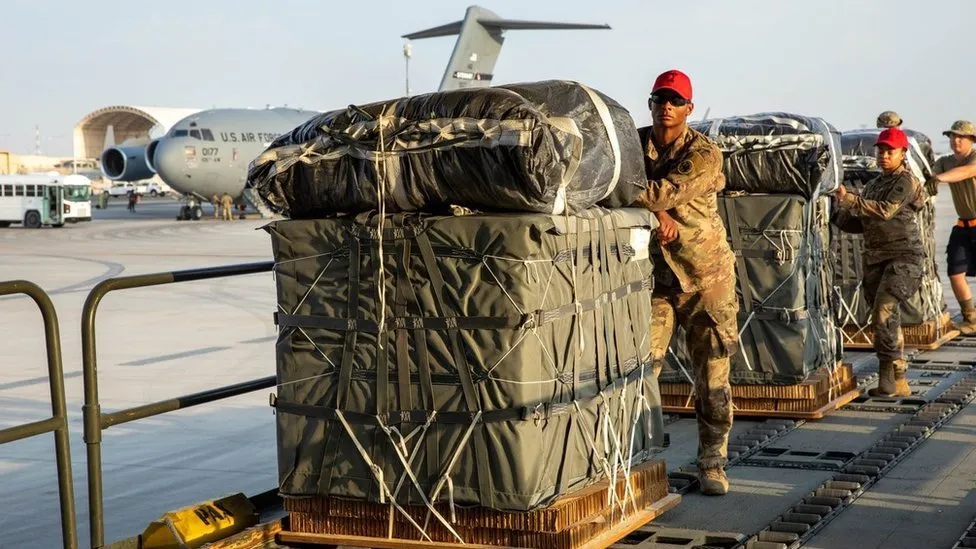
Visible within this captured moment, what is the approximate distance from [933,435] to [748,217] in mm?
1737

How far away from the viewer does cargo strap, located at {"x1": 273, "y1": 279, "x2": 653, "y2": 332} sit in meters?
4.58

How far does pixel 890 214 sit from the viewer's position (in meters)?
8.77

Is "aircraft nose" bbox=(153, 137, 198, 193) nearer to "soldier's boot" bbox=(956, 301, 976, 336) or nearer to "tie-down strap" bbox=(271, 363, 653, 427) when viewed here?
"soldier's boot" bbox=(956, 301, 976, 336)

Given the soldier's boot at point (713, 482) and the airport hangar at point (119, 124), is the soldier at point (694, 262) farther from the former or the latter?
the airport hangar at point (119, 124)

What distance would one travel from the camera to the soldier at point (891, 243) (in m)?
8.86

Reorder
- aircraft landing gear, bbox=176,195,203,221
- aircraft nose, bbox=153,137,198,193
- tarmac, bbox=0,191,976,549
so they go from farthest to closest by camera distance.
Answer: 1. aircraft landing gear, bbox=176,195,203,221
2. aircraft nose, bbox=153,137,198,193
3. tarmac, bbox=0,191,976,549

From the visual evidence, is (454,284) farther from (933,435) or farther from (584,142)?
(933,435)

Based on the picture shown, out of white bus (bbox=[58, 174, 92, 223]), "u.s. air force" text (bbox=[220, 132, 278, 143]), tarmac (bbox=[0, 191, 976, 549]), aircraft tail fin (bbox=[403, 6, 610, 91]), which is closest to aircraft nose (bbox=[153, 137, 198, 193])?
"u.s. air force" text (bbox=[220, 132, 278, 143])

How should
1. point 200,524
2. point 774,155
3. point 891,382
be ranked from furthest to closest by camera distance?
point 891,382 < point 774,155 < point 200,524

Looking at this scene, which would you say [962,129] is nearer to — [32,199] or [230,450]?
[230,450]

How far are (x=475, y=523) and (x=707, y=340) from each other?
2066 mm

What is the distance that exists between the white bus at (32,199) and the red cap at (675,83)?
40109 millimetres

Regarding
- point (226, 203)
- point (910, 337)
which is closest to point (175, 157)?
point (226, 203)

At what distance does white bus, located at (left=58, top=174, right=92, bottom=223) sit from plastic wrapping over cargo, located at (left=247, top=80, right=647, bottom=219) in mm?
41189
